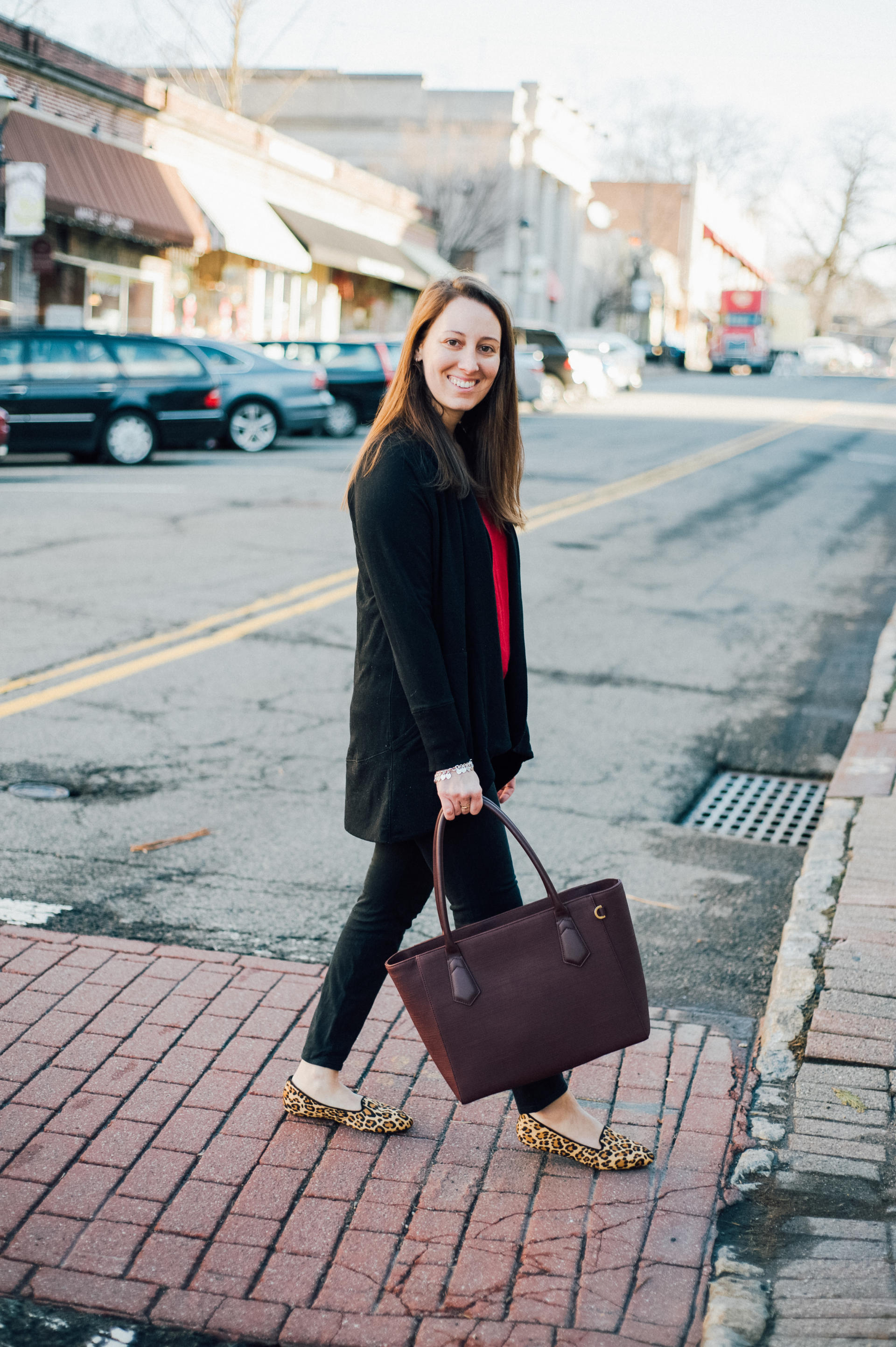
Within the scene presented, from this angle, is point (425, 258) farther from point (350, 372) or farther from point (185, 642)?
point (185, 642)

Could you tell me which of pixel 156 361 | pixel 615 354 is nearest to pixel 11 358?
pixel 156 361

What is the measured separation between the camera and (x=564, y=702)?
7.34 metres

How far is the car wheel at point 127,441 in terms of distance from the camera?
16656 mm

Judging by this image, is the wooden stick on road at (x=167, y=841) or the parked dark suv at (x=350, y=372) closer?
the wooden stick on road at (x=167, y=841)

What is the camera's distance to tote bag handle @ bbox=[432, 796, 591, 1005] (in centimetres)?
283

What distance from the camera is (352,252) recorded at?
112 feet

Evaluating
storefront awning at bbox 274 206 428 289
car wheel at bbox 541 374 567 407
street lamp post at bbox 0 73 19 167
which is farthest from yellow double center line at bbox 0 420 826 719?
storefront awning at bbox 274 206 428 289

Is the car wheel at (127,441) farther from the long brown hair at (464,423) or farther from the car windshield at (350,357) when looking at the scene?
the long brown hair at (464,423)

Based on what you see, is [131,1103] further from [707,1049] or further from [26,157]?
[26,157]

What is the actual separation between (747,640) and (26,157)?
17353 mm

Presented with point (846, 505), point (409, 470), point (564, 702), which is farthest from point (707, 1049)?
point (846, 505)

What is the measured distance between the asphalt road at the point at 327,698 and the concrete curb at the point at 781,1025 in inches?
5.3

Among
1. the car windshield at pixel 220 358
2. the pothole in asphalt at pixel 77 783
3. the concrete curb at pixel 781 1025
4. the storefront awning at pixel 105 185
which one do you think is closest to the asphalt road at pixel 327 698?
the pothole in asphalt at pixel 77 783

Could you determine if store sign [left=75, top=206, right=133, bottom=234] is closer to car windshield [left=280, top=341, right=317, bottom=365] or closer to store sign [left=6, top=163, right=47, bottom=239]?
store sign [left=6, top=163, right=47, bottom=239]
